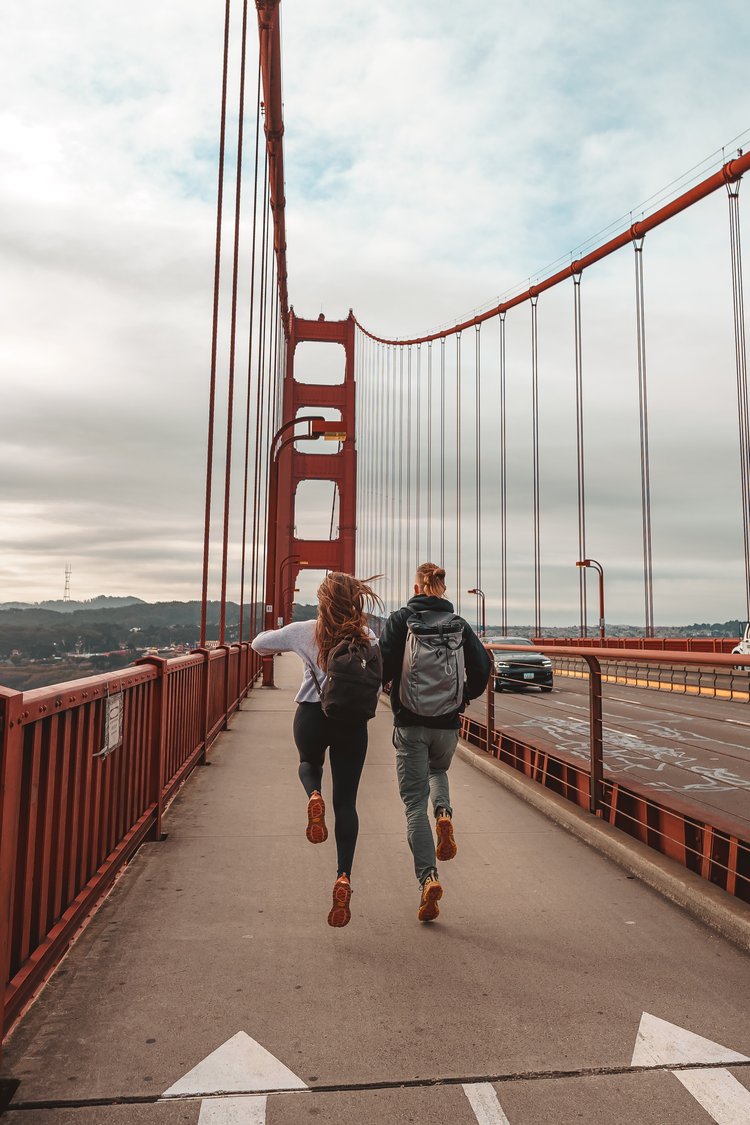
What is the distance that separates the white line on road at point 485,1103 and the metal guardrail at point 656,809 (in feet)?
5.96

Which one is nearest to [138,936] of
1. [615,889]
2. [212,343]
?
[615,889]

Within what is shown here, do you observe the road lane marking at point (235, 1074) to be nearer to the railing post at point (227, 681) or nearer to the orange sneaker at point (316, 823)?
the orange sneaker at point (316, 823)

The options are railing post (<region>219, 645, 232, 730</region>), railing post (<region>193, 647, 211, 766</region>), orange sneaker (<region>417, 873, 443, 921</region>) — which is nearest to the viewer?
orange sneaker (<region>417, 873, 443, 921</region>)

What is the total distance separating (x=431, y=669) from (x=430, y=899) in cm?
94

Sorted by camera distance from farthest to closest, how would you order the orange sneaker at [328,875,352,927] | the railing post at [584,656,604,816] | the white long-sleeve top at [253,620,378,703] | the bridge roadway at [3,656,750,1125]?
the railing post at [584,656,604,816], the white long-sleeve top at [253,620,378,703], the orange sneaker at [328,875,352,927], the bridge roadway at [3,656,750,1125]

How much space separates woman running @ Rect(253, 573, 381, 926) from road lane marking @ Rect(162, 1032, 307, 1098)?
113cm

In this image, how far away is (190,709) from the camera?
684 centimetres

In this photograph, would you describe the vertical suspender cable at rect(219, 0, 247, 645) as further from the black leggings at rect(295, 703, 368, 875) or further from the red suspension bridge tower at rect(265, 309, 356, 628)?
the red suspension bridge tower at rect(265, 309, 356, 628)

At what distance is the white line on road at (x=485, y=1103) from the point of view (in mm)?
2084

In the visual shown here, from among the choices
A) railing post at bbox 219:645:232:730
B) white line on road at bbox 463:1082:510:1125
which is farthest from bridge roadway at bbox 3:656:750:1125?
railing post at bbox 219:645:232:730

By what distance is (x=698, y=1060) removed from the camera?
237 centimetres

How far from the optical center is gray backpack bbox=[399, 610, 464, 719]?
3.71 meters

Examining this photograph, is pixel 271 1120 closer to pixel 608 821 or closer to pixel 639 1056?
pixel 639 1056

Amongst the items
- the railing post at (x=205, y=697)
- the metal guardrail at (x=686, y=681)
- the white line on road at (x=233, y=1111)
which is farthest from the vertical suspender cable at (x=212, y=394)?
the white line on road at (x=233, y=1111)
